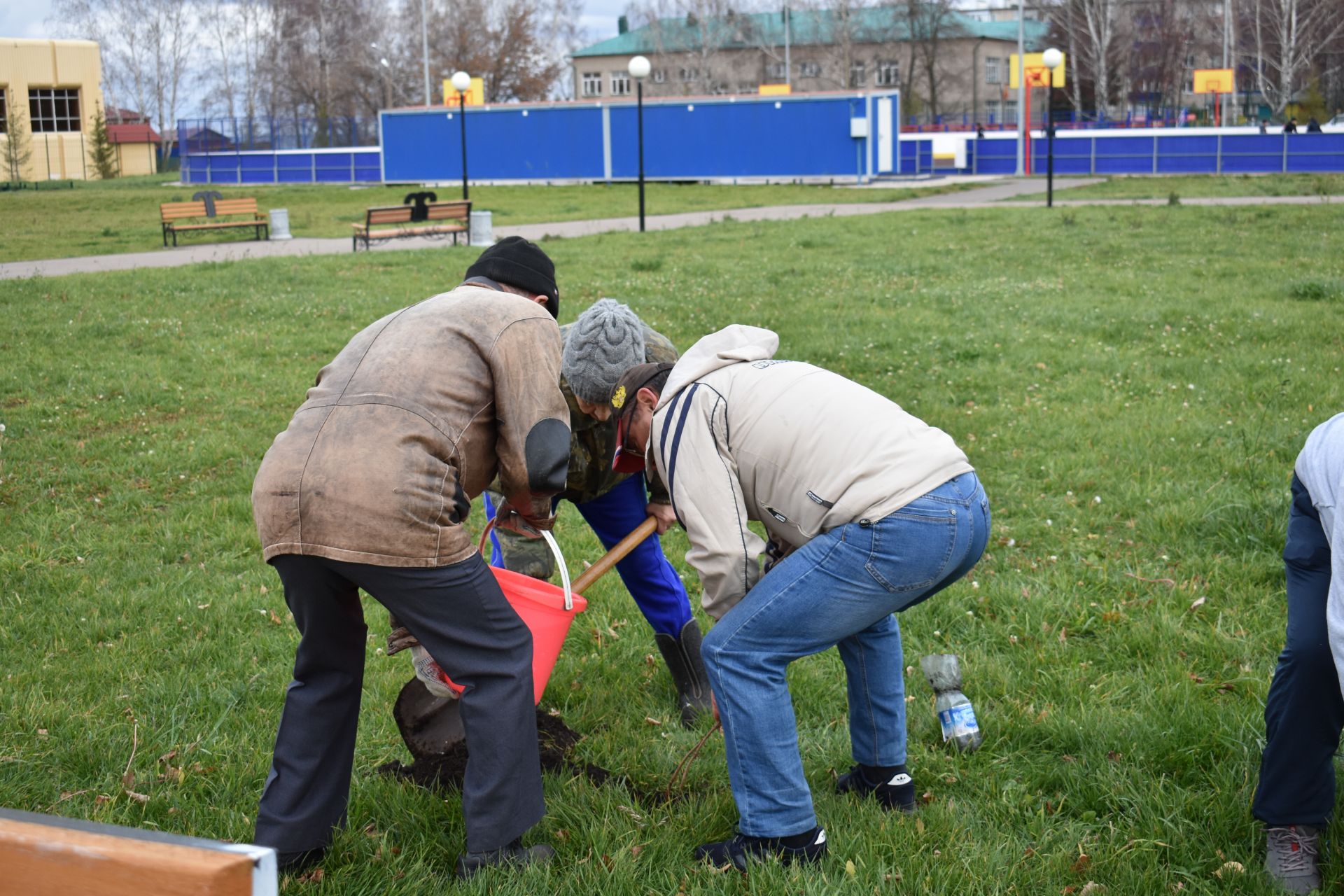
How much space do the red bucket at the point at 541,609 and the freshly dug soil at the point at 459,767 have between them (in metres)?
0.51

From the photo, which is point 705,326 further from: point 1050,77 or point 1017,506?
point 1050,77

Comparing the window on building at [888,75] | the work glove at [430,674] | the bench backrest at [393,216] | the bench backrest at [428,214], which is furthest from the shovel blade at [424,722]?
the window on building at [888,75]

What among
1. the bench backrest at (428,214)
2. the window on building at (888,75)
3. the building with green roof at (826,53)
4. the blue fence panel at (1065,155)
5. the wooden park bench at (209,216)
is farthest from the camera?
the window on building at (888,75)

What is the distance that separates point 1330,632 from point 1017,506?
3607mm

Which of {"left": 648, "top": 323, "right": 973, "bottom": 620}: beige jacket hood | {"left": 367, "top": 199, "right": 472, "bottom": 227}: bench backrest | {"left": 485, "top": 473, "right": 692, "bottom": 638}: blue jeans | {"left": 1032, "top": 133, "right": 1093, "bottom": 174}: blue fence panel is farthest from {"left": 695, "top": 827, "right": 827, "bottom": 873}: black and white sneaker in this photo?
{"left": 1032, "top": 133, "right": 1093, "bottom": 174}: blue fence panel

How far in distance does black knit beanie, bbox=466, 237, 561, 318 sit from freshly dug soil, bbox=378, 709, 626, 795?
1.28 meters

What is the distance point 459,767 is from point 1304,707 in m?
2.24

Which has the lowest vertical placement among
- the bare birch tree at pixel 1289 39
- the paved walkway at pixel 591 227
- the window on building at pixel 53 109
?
the paved walkway at pixel 591 227

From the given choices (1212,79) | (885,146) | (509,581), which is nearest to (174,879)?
(509,581)

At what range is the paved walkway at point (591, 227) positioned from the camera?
16.9 m

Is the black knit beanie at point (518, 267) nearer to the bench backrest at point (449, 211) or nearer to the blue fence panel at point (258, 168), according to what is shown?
the bench backrest at point (449, 211)

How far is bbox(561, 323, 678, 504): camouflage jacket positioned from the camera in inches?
149

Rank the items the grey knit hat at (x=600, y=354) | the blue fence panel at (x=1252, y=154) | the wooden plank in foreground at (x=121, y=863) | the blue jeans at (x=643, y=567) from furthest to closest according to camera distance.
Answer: the blue fence panel at (x=1252, y=154) → the blue jeans at (x=643, y=567) → the grey knit hat at (x=600, y=354) → the wooden plank in foreground at (x=121, y=863)

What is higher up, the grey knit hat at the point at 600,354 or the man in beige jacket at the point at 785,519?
the grey knit hat at the point at 600,354
